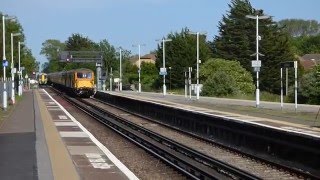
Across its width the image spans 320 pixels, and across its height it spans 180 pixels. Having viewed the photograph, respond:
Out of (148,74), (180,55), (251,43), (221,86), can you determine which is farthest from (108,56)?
(221,86)

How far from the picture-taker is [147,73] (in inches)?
4589

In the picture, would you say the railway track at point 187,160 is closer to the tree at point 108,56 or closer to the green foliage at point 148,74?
the green foliage at point 148,74

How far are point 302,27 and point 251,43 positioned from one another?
337 ft

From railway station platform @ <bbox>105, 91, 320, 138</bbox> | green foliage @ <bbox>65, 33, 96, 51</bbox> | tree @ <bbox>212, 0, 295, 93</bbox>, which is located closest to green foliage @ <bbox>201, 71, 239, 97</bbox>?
railway station platform @ <bbox>105, 91, 320, 138</bbox>

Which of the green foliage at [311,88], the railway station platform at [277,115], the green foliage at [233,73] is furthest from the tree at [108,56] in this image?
the railway station platform at [277,115]

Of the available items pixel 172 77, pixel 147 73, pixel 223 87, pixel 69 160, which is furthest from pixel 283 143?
pixel 147 73

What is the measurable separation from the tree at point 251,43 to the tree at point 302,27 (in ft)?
299

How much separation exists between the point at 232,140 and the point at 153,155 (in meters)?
2.97

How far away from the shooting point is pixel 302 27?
19338cm

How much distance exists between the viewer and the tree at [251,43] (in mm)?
90500

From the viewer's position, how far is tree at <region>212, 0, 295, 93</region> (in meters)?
90.5

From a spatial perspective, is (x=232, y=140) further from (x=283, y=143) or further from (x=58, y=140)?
(x=58, y=140)

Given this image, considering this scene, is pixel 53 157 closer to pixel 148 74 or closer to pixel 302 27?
pixel 148 74

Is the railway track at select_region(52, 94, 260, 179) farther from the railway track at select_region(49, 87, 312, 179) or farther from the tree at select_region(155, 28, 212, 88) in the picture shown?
the tree at select_region(155, 28, 212, 88)
